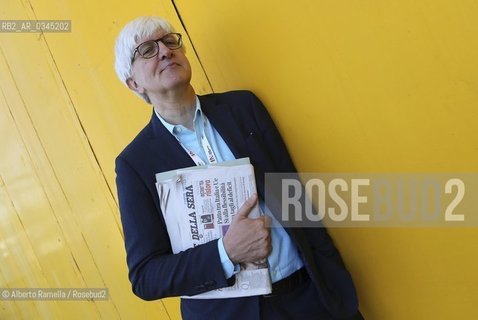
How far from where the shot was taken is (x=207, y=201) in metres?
1.32

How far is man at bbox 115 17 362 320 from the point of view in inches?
49.8

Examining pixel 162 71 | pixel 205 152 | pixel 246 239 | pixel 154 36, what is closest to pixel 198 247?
pixel 246 239

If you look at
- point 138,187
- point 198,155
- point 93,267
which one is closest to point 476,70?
point 198,155

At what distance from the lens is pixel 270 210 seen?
1329 mm

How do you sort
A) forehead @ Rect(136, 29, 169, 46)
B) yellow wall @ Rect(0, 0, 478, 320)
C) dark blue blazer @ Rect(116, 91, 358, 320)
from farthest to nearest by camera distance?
forehead @ Rect(136, 29, 169, 46)
dark blue blazer @ Rect(116, 91, 358, 320)
yellow wall @ Rect(0, 0, 478, 320)

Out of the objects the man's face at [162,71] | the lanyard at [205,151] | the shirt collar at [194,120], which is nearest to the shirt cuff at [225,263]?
the lanyard at [205,151]

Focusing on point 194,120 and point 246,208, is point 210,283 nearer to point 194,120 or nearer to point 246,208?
point 246,208

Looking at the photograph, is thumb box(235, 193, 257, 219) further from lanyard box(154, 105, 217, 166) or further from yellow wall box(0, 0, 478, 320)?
yellow wall box(0, 0, 478, 320)

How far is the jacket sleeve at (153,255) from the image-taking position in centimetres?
126

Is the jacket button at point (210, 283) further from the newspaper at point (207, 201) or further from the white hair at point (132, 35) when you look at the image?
the white hair at point (132, 35)

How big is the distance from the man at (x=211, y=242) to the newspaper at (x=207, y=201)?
3 cm

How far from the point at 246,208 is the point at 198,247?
166 millimetres

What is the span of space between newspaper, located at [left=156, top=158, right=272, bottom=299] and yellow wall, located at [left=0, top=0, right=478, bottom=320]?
268 millimetres

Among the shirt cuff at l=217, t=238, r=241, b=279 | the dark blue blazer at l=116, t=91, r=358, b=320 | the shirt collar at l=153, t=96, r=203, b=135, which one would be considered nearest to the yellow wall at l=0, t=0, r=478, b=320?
the dark blue blazer at l=116, t=91, r=358, b=320
